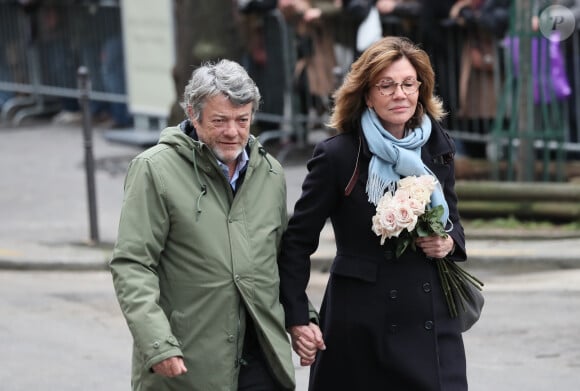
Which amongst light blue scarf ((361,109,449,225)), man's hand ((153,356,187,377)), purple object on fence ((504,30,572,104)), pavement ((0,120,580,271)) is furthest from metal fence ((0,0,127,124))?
man's hand ((153,356,187,377))

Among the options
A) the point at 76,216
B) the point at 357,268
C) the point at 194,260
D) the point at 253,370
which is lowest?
the point at 76,216

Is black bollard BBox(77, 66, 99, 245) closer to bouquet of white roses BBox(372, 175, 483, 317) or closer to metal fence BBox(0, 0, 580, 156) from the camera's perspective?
metal fence BBox(0, 0, 580, 156)

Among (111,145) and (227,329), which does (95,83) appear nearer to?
(111,145)

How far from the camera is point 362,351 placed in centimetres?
493

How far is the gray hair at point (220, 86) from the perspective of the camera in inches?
177

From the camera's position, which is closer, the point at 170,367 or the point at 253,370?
the point at 170,367

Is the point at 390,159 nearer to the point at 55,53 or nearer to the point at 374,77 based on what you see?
the point at 374,77

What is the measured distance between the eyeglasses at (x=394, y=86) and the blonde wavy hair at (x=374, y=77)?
42 mm

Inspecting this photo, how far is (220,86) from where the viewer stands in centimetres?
450

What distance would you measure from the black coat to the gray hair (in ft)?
1.67

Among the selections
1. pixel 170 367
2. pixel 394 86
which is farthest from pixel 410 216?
pixel 170 367

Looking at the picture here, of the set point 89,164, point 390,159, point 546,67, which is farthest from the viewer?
point 546,67

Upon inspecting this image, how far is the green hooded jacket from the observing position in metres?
4.48

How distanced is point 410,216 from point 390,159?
234mm
